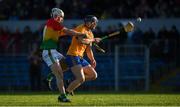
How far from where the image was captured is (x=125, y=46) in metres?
29.9

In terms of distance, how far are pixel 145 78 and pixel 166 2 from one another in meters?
3.72

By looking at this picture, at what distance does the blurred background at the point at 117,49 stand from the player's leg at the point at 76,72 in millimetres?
9306

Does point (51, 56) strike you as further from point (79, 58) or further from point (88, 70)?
point (88, 70)

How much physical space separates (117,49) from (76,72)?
967cm

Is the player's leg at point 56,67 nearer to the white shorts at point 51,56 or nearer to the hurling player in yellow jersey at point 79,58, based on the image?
the white shorts at point 51,56

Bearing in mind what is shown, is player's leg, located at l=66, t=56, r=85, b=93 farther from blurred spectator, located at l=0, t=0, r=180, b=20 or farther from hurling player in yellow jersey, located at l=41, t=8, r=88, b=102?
blurred spectator, located at l=0, t=0, r=180, b=20

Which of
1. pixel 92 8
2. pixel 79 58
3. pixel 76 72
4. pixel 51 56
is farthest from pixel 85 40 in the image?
pixel 92 8

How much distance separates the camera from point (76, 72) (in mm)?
20234

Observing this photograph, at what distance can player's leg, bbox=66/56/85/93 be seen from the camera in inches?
794

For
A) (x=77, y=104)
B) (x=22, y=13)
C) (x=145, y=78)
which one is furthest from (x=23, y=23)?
(x=77, y=104)

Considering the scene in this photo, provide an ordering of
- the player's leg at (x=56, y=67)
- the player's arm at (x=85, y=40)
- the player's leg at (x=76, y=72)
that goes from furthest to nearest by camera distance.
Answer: the player's arm at (x=85, y=40)
the player's leg at (x=76, y=72)
the player's leg at (x=56, y=67)

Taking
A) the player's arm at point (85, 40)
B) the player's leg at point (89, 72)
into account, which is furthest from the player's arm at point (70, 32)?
the player's leg at point (89, 72)

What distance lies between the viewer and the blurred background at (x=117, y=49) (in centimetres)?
2983

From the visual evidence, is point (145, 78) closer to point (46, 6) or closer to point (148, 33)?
point (148, 33)
